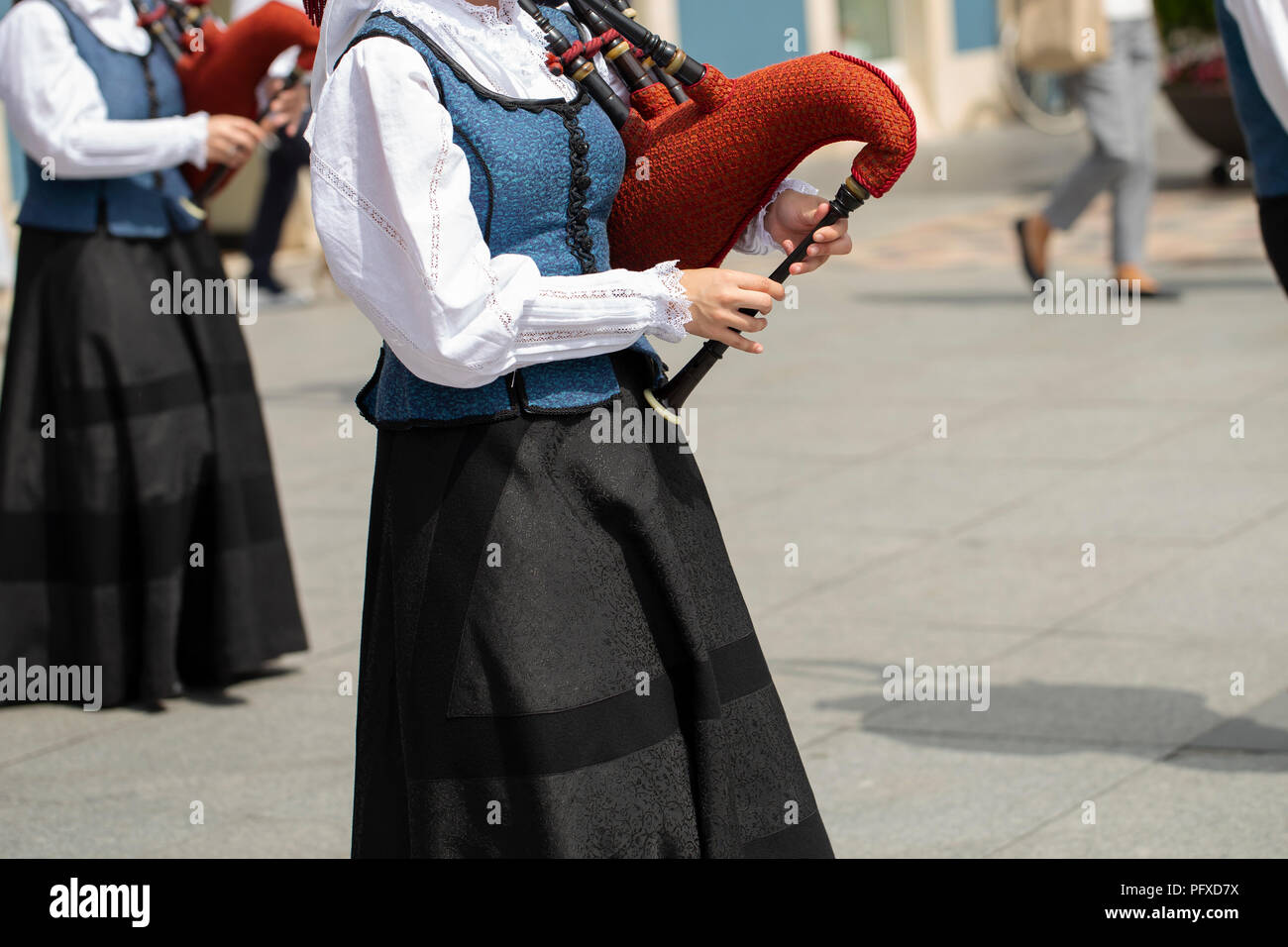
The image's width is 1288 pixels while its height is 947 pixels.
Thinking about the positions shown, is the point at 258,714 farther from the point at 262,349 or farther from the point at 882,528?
the point at 262,349

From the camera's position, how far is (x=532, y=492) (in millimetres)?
2529

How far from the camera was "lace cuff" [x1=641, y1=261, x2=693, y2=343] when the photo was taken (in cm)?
251

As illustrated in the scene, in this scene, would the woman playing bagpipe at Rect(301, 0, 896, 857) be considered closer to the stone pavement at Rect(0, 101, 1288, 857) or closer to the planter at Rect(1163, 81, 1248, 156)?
the stone pavement at Rect(0, 101, 1288, 857)

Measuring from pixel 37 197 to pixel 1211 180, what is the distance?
10.7m

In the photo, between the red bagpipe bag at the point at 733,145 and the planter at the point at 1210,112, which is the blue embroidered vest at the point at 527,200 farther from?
the planter at the point at 1210,112

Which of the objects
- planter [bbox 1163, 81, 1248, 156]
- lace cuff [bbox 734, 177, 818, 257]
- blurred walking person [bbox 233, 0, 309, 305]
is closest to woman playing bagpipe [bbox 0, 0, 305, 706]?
lace cuff [bbox 734, 177, 818, 257]

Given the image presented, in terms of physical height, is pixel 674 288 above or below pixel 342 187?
below

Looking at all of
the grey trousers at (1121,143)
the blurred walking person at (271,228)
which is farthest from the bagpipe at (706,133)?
the blurred walking person at (271,228)

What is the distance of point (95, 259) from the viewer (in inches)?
182

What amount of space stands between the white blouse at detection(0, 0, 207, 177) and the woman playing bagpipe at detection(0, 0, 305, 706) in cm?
2

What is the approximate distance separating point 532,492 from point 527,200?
0.38 metres

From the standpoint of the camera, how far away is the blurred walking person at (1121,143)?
9016 mm

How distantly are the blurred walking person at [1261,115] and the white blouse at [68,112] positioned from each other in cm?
233
